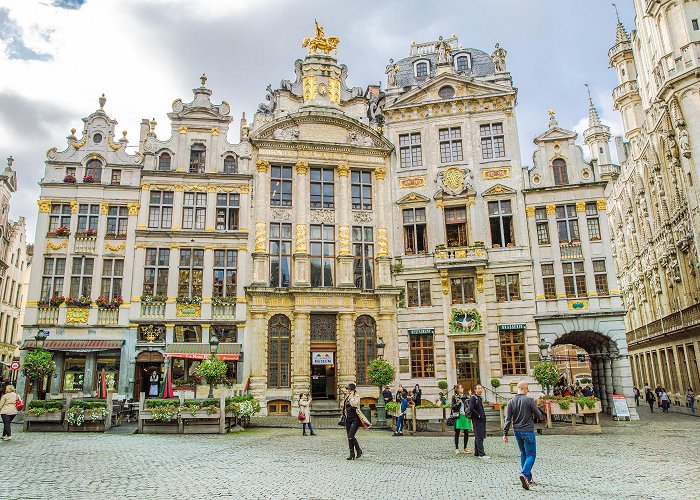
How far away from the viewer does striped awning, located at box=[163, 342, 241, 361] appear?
30.1 m

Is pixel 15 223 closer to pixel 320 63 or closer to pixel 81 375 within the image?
pixel 81 375

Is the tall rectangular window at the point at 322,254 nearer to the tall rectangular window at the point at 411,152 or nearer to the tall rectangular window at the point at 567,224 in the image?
the tall rectangular window at the point at 411,152

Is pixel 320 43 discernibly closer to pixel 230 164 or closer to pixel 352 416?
pixel 230 164

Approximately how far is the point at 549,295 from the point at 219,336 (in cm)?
1976

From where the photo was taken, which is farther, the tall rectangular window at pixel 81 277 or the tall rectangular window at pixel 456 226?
the tall rectangular window at pixel 456 226

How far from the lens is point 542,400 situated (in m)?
23.9

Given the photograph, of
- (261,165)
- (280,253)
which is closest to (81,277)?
(280,253)

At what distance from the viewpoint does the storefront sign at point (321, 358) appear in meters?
32.0

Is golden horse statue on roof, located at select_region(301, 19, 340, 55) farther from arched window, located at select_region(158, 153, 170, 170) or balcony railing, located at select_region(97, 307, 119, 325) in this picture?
balcony railing, located at select_region(97, 307, 119, 325)

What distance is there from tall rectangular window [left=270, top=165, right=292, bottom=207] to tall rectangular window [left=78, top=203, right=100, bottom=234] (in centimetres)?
1040

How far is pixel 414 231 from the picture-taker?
34906 millimetres

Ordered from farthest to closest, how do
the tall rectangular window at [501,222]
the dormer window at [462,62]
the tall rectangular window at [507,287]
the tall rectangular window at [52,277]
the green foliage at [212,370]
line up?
the dormer window at [462,62]
the tall rectangular window at [501,222]
the tall rectangular window at [507,287]
the tall rectangular window at [52,277]
the green foliage at [212,370]

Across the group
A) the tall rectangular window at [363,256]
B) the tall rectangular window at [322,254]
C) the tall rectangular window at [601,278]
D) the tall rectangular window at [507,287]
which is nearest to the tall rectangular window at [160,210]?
the tall rectangular window at [322,254]

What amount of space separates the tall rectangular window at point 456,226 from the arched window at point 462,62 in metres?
11.1
